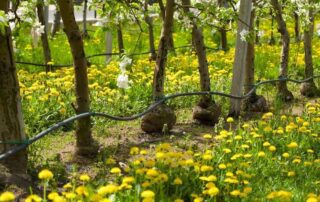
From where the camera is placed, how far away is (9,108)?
4195 millimetres

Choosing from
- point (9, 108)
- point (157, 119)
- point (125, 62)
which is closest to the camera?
point (9, 108)

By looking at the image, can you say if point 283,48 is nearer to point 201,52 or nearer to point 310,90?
point 310,90

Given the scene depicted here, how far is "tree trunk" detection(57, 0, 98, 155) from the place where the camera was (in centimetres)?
471

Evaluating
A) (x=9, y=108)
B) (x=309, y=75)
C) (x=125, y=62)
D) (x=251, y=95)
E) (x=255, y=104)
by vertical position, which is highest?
(x=125, y=62)

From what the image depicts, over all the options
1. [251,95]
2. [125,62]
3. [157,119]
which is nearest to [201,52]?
[157,119]

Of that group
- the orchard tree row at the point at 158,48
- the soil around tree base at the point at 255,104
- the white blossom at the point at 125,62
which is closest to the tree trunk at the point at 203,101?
the orchard tree row at the point at 158,48

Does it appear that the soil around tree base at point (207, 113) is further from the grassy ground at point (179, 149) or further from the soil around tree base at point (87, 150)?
the soil around tree base at point (87, 150)

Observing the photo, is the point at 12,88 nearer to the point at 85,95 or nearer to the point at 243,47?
the point at 85,95

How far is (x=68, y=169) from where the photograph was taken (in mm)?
4719

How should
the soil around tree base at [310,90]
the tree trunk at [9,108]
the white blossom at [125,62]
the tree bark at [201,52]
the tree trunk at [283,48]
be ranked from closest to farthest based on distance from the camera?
1. the tree trunk at [9,108]
2. the white blossom at [125,62]
3. the tree bark at [201,52]
4. the tree trunk at [283,48]
5. the soil around tree base at [310,90]

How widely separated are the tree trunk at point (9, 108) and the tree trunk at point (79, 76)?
0.60 metres

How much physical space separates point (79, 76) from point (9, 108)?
861 millimetres

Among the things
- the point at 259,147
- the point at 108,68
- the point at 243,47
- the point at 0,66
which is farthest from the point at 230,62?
the point at 0,66

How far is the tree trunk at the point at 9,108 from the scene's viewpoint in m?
4.14
